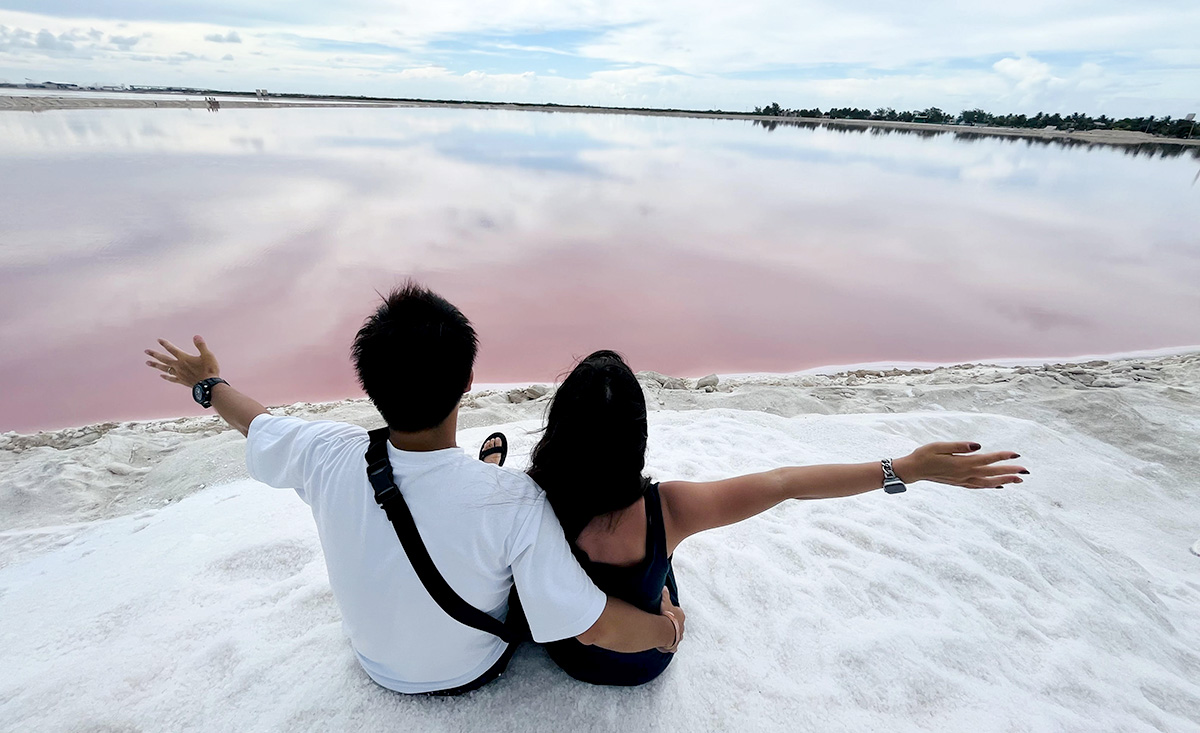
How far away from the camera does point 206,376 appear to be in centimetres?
171

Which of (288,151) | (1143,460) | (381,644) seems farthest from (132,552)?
(288,151)

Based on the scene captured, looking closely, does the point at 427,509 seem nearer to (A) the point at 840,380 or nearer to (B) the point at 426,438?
(B) the point at 426,438

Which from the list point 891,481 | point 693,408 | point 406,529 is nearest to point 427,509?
point 406,529

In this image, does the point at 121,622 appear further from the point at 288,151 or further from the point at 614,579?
the point at 288,151

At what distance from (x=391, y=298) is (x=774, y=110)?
12650 cm

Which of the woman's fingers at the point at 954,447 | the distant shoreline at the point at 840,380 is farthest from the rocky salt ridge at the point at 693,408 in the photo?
the woman's fingers at the point at 954,447

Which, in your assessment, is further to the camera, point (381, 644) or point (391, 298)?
point (381, 644)

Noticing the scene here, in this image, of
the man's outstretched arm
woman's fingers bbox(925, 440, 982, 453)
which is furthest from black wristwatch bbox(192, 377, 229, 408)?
woman's fingers bbox(925, 440, 982, 453)

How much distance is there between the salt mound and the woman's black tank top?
120 mm

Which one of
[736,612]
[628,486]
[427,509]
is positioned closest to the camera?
[427,509]

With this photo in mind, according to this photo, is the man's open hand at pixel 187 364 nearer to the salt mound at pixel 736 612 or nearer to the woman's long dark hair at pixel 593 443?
the salt mound at pixel 736 612

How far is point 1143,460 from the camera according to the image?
3887mm

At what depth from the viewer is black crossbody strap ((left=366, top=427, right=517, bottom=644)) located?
117cm

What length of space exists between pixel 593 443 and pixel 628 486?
0.54 ft
